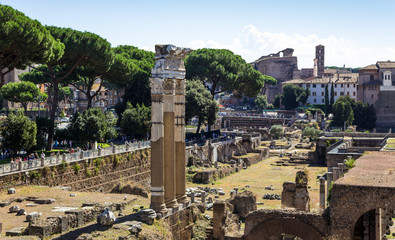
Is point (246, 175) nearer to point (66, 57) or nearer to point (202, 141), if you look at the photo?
point (202, 141)

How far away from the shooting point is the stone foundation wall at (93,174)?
26.8 metres

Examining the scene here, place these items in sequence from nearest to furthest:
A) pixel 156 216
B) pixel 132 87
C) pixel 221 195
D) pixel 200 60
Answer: pixel 156 216, pixel 221 195, pixel 132 87, pixel 200 60

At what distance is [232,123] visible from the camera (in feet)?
281

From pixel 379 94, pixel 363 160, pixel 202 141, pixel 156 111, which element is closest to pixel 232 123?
pixel 379 94

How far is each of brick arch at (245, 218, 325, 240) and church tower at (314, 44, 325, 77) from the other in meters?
107

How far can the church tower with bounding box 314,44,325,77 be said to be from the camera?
125131 mm

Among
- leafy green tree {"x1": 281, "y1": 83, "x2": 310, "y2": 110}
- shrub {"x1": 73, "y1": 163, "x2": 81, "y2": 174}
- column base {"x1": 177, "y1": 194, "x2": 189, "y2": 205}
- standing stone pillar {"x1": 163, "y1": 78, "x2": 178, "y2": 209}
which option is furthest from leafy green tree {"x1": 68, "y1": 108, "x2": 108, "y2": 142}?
leafy green tree {"x1": 281, "y1": 83, "x2": 310, "y2": 110}

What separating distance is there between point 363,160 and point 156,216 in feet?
39.9

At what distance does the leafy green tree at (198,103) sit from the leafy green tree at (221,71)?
294 inches

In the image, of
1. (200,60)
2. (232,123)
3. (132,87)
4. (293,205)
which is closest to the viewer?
(293,205)

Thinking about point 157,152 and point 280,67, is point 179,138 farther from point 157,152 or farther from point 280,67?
point 280,67

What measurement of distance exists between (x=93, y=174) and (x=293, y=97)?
68834 millimetres

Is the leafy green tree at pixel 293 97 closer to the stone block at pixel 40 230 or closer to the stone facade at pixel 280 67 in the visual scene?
the stone facade at pixel 280 67

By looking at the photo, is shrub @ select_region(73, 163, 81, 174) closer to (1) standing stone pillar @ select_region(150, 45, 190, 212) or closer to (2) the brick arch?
(1) standing stone pillar @ select_region(150, 45, 190, 212)
